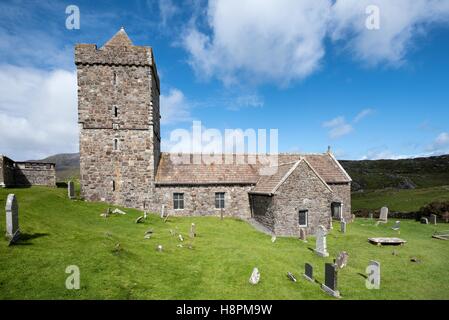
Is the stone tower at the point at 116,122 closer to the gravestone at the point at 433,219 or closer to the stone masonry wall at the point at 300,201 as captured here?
the stone masonry wall at the point at 300,201

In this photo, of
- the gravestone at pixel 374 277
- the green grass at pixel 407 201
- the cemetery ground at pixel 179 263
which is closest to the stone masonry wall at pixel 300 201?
the cemetery ground at pixel 179 263

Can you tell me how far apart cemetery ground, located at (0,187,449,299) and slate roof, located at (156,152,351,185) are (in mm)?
7116

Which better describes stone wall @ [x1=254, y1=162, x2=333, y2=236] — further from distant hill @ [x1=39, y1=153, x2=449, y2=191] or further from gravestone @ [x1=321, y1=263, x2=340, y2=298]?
distant hill @ [x1=39, y1=153, x2=449, y2=191]

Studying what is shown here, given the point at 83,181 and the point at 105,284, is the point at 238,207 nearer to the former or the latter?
the point at 83,181

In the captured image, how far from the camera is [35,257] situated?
10781 millimetres

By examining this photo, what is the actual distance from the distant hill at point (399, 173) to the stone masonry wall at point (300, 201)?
2344 inches

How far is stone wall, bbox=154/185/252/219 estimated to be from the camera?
26697 mm

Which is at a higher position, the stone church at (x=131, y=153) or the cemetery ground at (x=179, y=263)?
the stone church at (x=131, y=153)

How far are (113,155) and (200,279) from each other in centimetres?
1891

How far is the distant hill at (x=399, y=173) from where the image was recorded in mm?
75762

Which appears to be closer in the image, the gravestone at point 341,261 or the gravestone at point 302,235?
the gravestone at point 341,261

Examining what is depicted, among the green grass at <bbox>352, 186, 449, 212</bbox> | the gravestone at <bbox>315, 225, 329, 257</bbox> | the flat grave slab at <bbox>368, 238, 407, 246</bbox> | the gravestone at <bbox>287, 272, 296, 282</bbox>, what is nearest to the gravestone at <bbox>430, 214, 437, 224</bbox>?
the green grass at <bbox>352, 186, 449, 212</bbox>

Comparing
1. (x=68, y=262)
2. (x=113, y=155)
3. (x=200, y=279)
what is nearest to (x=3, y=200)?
(x=113, y=155)

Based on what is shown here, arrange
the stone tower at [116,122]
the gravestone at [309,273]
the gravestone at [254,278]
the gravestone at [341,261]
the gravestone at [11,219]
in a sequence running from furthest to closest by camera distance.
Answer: the stone tower at [116,122], the gravestone at [341,261], the gravestone at [309,273], the gravestone at [11,219], the gravestone at [254,278]
